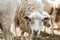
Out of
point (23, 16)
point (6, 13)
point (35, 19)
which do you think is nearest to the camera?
point (6, 13)

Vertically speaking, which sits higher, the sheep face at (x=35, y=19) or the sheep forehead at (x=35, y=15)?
the sheep forehead at (x=35, y=15)

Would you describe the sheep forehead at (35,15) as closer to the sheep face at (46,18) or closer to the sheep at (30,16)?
the sheep at (30,16)

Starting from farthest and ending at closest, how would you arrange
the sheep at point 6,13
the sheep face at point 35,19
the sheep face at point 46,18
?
1. the sheep face at point 46,18
2. the sheep face at point 35,19
3. the sheep at point 6,13

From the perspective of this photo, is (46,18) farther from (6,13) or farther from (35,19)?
(6,13)

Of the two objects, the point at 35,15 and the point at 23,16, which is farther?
the point at 23,16

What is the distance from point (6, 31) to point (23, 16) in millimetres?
734

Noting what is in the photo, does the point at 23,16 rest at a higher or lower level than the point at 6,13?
lower

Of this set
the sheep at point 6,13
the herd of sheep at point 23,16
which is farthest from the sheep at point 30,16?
the sheep at point 6,13

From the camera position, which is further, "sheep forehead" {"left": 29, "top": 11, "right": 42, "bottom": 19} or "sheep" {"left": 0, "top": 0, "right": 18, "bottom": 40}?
"sheep forehead" {"left": 29, "top": 11, "right": 42, "bottom": 19}

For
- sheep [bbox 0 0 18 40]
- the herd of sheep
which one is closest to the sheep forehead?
the herd of sheep

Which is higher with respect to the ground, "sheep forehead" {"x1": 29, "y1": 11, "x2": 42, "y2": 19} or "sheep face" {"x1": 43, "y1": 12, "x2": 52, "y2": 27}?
"sheep forehead" {"x1": 29, "y1": 11, "x2": 42, "y2": 19}

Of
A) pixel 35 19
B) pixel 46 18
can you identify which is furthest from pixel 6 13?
pixel 46 18

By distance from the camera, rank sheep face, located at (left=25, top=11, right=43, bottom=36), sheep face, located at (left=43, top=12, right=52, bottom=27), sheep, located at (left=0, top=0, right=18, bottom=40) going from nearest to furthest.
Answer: sheep, located at (left=0, top=0, right=18, bottom=40) < sheep face, located at (left=25, top=11, right=43, bottom=36) < sheep face, located at (left=43, top=12, right=52, bottom=27)

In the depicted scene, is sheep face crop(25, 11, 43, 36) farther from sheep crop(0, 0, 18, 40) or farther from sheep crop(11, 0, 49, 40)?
sheep crop(0, 0, 18, 40)
